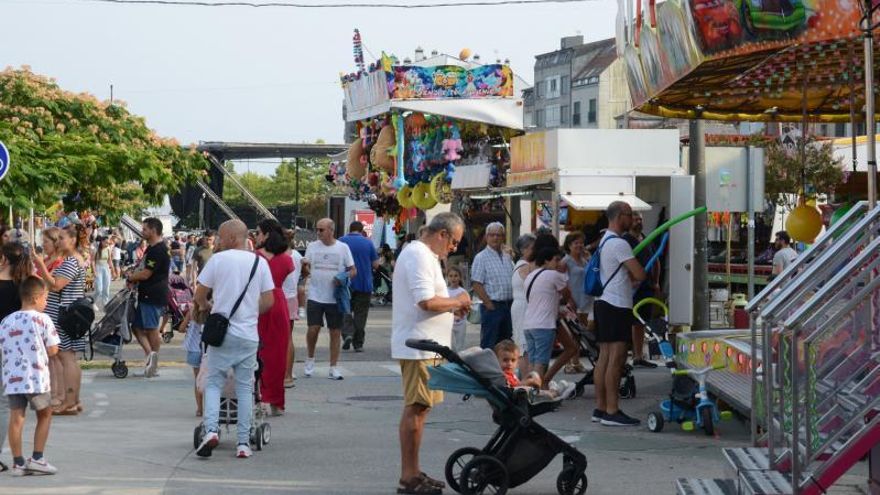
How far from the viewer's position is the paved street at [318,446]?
9.26 meters

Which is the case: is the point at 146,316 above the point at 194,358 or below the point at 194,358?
above

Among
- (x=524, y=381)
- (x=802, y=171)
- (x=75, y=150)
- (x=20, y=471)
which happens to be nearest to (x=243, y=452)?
(x=20, y=471)

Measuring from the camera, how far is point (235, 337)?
33.3ft

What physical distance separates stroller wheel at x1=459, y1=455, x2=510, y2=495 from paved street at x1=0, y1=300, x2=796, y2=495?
570 millimetres

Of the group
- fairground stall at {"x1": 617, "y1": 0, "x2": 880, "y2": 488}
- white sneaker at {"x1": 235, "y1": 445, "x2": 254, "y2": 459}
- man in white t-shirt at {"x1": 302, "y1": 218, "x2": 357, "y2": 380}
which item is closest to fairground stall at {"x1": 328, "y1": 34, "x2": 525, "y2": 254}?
man in white t-shirt at {"x1": 302, "y1": 218, "x2": 357, "y2": 380}

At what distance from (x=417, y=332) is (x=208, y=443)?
208 cm

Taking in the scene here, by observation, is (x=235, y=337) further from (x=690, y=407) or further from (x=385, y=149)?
(x=385, y=149)

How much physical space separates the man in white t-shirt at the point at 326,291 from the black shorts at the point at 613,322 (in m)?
4.77

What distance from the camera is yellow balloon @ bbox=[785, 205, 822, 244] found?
41.5 feet

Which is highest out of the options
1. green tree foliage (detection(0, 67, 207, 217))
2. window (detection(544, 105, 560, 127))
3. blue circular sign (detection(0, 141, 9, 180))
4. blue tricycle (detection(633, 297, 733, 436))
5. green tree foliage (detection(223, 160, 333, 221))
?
window (detection(544, 105, 560, 127))

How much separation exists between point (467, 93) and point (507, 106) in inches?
38.2

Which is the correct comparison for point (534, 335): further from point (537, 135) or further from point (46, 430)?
point (537, 135)

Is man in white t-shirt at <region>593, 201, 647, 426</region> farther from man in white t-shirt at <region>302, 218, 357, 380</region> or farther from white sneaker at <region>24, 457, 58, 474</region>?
man in white t-shirt at <region>302, 218, 357, 380</region>

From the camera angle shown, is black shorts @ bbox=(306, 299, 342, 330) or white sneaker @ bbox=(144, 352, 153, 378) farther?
white sneaker @ bbox=(144, 352, 153, 378)
